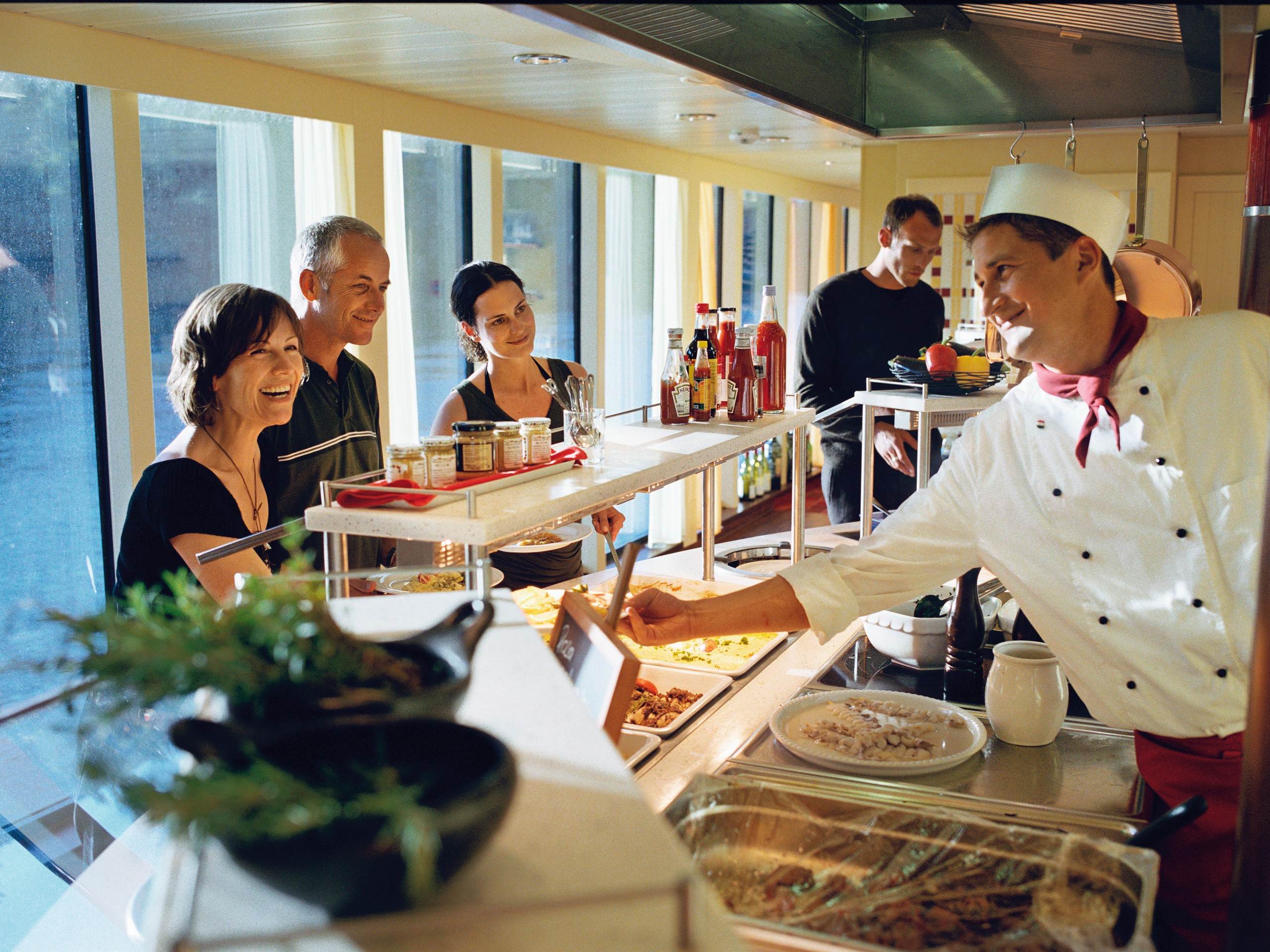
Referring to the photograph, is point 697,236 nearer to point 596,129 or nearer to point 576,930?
point 596,129

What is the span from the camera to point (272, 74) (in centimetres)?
393

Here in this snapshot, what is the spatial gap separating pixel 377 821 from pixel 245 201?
4005 millimetres

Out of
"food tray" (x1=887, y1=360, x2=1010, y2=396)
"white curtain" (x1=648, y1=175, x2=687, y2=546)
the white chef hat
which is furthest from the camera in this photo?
"white curtain" (x1=648, y1=175, x2=687, y2=546)

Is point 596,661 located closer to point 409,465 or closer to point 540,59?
point 409,465

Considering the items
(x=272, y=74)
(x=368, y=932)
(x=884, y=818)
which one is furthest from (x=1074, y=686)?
(x=272, y=74)

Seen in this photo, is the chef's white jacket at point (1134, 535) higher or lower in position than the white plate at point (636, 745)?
higher

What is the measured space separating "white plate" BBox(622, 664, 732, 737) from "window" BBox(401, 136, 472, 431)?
336cm

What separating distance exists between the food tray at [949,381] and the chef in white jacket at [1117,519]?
2.64ft

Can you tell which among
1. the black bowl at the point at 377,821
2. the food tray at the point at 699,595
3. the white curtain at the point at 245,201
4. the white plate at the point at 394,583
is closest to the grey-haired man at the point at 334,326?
the white plate at the point at 394,583

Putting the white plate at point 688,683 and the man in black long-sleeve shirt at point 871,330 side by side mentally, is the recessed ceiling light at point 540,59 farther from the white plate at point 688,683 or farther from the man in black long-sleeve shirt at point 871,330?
the white plate at point 688,683

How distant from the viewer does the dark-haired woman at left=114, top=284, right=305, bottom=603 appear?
6.41ft

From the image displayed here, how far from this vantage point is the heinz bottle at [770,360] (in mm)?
2334

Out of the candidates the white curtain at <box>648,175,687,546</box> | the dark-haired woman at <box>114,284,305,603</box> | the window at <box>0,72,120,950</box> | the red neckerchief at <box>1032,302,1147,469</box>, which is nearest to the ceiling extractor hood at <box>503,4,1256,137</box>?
the red neckerchief at <box>1032,302,1147,469</box>

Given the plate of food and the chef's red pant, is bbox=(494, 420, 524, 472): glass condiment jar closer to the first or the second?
the plate of food
